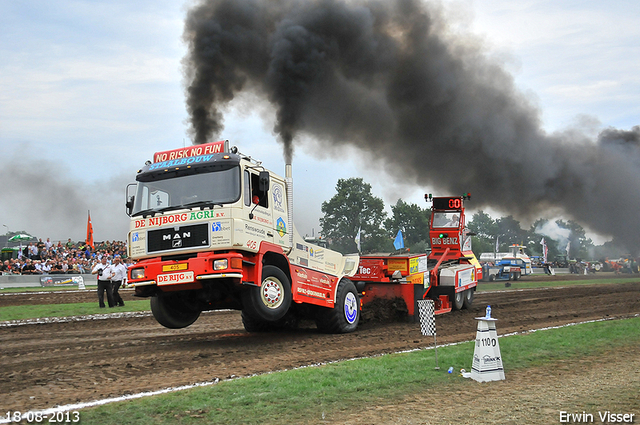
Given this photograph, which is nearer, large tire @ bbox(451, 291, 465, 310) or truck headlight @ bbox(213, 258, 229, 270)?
truck headlight @ bbox(213, 258, 229, 270)

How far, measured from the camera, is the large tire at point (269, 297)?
8945 millimetres

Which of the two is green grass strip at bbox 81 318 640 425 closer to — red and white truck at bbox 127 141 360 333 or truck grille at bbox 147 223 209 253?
red and white truck at bbox 127 141 360 333

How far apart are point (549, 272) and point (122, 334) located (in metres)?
46.4

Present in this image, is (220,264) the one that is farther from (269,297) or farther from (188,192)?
(188,192)

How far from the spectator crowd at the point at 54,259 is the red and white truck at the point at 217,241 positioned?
1858 cm

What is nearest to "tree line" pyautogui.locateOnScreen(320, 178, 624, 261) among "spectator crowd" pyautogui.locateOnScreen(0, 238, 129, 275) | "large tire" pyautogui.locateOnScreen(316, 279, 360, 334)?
"spectator crowd" pyautogui.locateOnScreen(0, 238, 129, 275)

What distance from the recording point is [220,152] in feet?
30.7

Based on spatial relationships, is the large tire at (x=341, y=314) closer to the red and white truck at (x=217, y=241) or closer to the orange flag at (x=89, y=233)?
the red and white truck at (x=217, y=241)

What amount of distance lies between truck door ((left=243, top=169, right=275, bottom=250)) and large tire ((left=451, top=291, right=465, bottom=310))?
794cm

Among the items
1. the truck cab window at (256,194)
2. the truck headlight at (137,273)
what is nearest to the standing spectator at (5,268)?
the truck headlight at (137,273)

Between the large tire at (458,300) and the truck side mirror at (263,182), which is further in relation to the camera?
the large tire at (458,300)

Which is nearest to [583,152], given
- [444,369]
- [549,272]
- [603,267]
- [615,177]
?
[615,177]

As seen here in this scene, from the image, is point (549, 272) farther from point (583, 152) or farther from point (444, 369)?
point (444, 369)

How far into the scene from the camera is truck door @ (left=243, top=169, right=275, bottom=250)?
9.08 m
